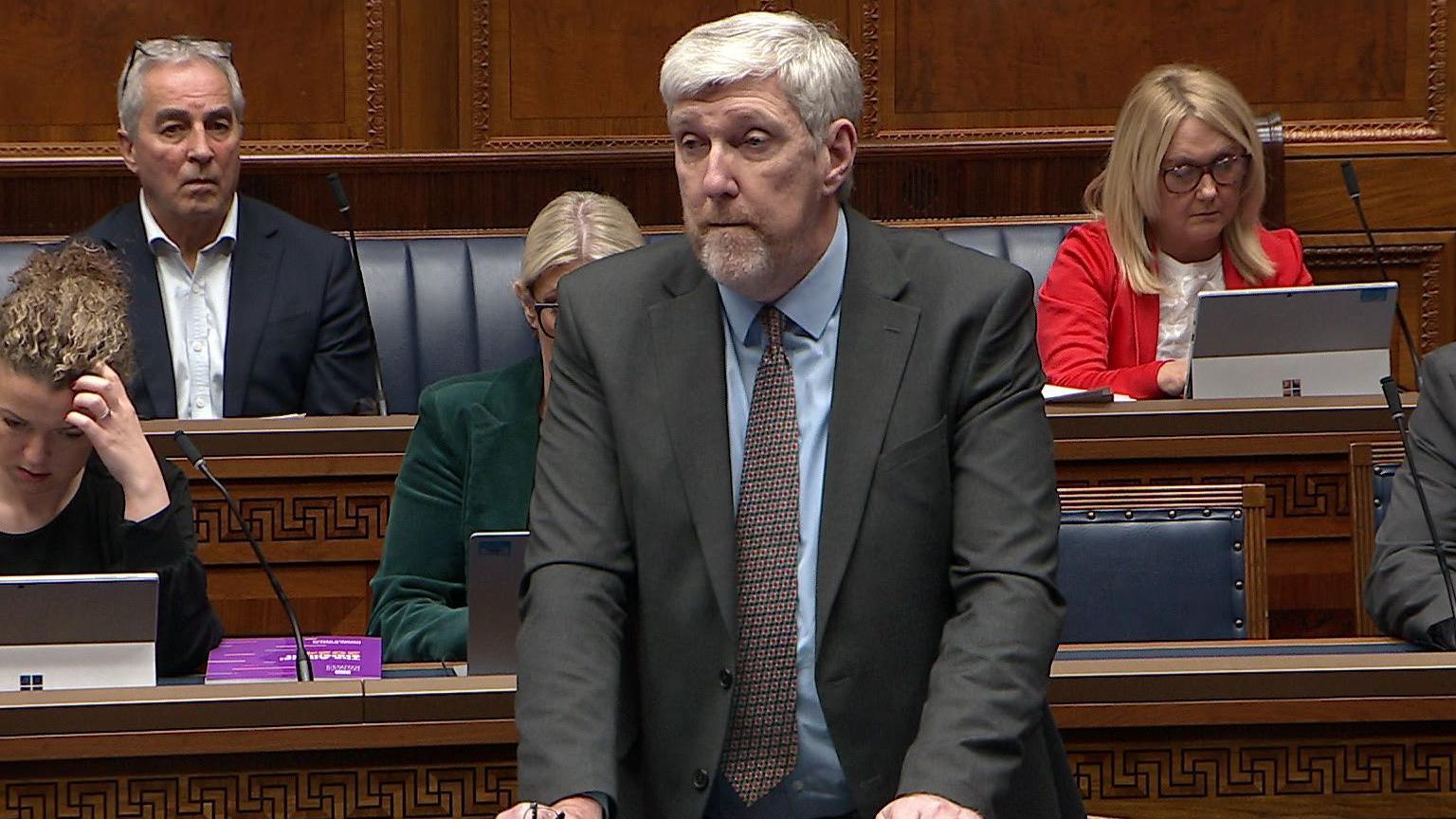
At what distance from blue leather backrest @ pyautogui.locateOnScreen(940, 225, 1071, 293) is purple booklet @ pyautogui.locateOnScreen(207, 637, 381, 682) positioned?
7.92 feet

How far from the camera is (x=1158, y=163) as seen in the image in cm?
403

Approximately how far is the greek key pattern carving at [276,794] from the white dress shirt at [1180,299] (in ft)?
7.34

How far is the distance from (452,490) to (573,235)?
455 millimetres

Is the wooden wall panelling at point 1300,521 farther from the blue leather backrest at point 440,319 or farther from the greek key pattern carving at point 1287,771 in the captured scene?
the blue leather backrest at point 440,319

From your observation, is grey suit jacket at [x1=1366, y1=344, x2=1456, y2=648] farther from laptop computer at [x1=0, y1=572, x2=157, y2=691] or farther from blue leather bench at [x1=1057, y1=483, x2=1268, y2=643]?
laptop computer at [x1=0, y1=572, x2=157, y2=691]

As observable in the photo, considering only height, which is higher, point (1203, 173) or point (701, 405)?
point (1203, 173)

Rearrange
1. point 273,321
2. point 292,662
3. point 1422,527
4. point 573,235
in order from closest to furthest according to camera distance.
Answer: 1. point 292,662
2. point 1422,527
3. point 573,235
4. point 273,321

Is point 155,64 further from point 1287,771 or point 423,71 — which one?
point 1287,771

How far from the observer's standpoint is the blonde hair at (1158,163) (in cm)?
401

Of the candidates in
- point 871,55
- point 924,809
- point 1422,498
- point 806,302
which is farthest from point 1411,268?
point 924,809

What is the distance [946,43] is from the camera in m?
4.87

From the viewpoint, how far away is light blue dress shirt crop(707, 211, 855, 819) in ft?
5.62

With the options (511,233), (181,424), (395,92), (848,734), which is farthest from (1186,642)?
(395,92)

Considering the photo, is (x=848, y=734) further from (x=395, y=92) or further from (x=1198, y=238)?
(x=395, y=92)
